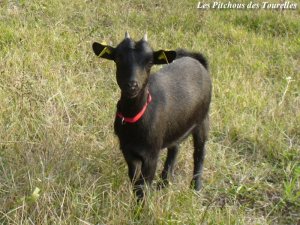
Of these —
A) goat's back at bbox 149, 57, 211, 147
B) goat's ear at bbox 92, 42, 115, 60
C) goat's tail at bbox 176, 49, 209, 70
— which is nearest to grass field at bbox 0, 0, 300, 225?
goat's back at bbox 149, 57, 211, 147

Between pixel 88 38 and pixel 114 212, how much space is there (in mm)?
3266

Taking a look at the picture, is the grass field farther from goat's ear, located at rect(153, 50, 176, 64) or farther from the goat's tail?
goat's ear, located at rect(153, 50, 176, 64)

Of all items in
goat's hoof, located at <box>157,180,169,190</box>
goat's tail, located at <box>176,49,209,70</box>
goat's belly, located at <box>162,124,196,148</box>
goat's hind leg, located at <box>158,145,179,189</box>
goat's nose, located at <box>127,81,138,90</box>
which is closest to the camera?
goat's nose, located at <box>127,81,138,90</box>

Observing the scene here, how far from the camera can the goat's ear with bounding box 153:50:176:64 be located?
324 centimetres

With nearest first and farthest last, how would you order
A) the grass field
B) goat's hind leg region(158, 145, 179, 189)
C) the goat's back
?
1. the grass field
2. the goat's back
3. goat's hind leg region(158, 145, 179, 189)

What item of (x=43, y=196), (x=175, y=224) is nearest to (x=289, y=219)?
(x=175, y=224)

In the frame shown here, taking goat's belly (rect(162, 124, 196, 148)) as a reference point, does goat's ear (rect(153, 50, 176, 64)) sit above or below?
above

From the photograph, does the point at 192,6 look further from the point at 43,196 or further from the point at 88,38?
the point at 43,196

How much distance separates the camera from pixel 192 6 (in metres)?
7.62

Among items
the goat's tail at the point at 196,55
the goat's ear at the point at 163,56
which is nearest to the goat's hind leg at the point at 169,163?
the goat's tail at the point at 196,55

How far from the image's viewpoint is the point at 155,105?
11.5 feet

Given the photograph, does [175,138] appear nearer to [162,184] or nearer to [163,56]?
[162,184]

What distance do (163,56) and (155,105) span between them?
1.35 feet

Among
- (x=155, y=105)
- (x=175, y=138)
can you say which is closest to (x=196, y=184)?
(x=175, y=138)
